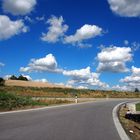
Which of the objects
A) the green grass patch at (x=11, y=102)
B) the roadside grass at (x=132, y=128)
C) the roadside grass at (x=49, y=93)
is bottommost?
the roadside grass at (x=132, y=128)

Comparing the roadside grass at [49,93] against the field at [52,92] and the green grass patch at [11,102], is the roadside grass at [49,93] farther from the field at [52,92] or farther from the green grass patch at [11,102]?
the green grass patch at [11,102]

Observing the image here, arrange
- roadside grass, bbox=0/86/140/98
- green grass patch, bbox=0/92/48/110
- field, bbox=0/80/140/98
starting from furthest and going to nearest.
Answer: field, bbox=0/80/140/98 < roadside grass, bbox=0/86/140/98 < green grass patch, bbox=0/92/48/110

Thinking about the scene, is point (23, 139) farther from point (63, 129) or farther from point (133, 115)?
point (133, 115)

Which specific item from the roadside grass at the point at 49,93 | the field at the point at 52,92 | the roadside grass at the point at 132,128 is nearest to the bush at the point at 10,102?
the roadside grass at the point at 132,128

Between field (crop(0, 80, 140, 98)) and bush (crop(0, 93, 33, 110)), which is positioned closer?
bush (crop(0, 93, 33, 110))

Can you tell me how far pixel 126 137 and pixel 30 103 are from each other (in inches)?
754

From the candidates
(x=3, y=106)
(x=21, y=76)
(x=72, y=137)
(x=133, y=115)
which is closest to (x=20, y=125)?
(x=72, y=137)

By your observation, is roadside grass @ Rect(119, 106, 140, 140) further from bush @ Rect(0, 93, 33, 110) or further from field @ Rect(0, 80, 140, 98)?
field @ Rect(0, 80, 140, 98)

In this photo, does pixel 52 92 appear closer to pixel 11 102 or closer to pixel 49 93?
pixel 49 93

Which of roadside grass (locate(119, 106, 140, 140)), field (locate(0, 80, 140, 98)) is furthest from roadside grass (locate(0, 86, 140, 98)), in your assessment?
roadside grass (locate(119, 106, 140, 140))

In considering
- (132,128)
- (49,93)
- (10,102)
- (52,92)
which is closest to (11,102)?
(10,102)

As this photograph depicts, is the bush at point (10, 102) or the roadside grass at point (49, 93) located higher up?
the roadside grass at point (49, 93)

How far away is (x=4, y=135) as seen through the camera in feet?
38.2

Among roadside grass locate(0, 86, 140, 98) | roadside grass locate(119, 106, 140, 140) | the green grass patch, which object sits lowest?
roadside grass locate(119, 106, 140, 140)
